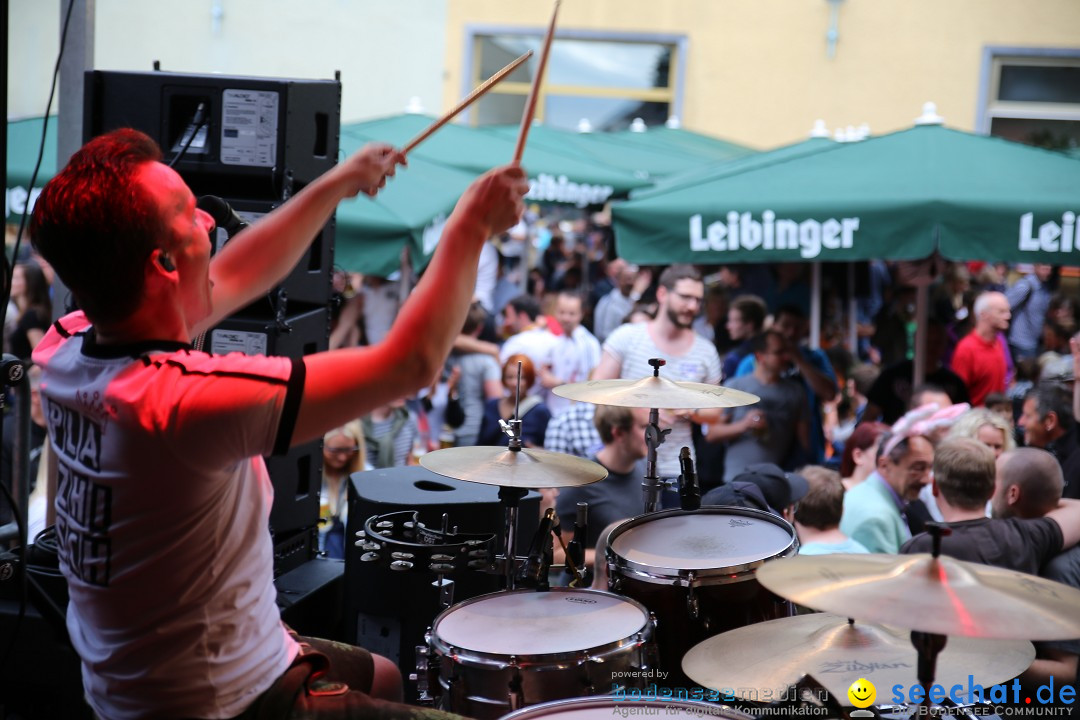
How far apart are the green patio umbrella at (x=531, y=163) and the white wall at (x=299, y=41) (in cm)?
617

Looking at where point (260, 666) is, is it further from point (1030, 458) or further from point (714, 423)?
point (714, 423)

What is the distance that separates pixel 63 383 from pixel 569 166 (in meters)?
9.45

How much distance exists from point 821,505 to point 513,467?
1.86 metres

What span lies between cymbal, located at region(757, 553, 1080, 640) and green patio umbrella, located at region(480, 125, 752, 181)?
9.79 metres

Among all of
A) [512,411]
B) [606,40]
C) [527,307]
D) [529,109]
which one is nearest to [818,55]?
[606,40]

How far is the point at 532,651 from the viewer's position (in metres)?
2.72

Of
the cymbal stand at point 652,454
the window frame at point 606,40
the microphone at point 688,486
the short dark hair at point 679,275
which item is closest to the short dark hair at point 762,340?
the short dark hair at point 679,275

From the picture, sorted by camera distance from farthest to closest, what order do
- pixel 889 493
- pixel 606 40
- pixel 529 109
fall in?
pixel 606 40 < pixel 889 493 < pixel 529 109

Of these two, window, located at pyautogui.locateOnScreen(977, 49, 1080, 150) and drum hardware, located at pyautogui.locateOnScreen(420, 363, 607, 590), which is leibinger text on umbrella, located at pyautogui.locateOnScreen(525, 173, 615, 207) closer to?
drum hardware, located at pyautogui.locateOnScreen(420, 363, 607, 590)

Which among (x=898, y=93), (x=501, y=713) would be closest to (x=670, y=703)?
(x=501, y=713)

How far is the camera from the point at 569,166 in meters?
11.0

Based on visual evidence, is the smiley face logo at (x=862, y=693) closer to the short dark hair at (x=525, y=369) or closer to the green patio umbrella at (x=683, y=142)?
the short dark hair at (x=525, y=369)

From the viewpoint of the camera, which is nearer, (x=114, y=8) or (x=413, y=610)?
(x=413, y=610)

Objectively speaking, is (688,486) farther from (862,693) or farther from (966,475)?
(966,475)
